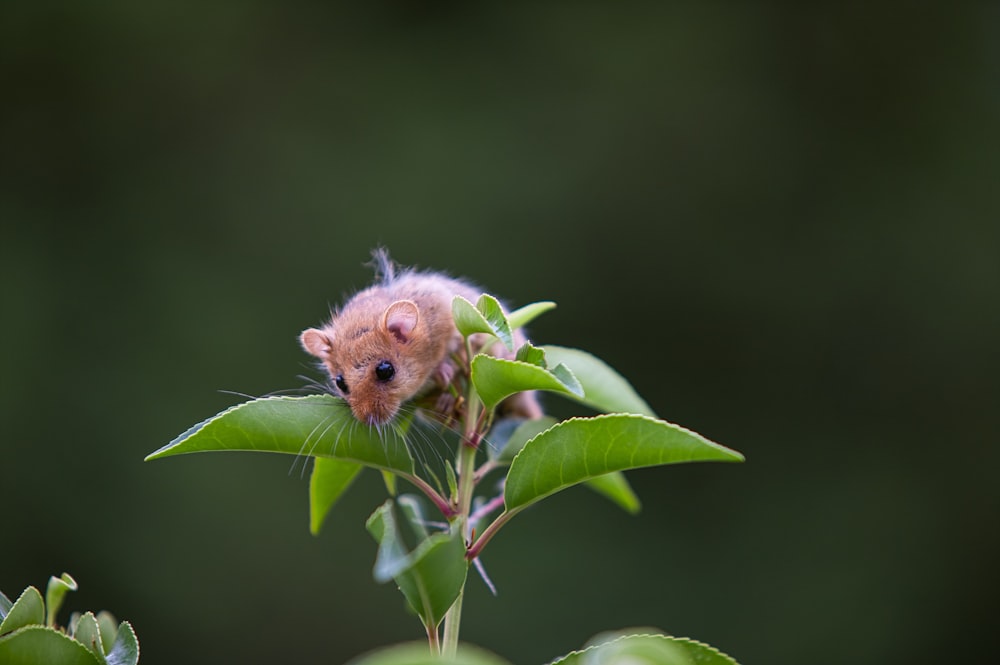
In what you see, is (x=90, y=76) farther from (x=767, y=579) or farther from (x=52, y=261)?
(x=767, y=579)

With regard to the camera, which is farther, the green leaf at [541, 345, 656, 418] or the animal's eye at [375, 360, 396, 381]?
the animal's eye at [375, 360, 396, 381]

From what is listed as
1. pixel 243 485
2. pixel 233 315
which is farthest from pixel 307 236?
pixel 243 485

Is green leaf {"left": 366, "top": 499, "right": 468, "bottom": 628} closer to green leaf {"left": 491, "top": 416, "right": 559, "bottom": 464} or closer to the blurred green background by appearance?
green leaf {"left": 491, "top": 416, "right": 559, "bottom": 464}

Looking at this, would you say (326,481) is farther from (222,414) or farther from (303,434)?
(222,414)

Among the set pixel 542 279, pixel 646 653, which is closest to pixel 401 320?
pixel 646 653

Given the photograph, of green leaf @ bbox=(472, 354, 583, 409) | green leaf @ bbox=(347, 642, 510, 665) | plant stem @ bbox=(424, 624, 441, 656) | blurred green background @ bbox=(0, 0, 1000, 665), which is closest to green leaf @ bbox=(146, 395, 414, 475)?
green leaf @ bbox=(472, 354, 583, 409)

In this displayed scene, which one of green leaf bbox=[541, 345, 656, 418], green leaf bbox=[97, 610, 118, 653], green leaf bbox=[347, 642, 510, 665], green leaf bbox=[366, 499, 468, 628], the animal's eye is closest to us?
green leaf bbox=[347, 642, 510, 665]
